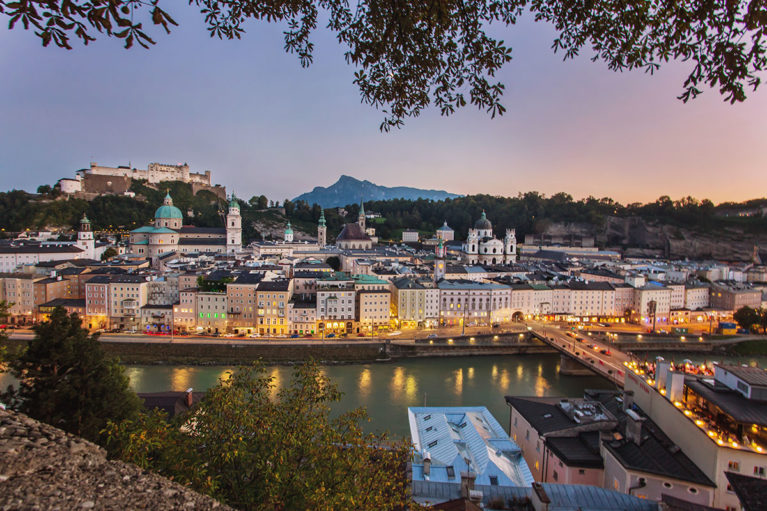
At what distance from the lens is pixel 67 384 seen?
495 cm

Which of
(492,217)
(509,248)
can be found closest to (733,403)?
(509,248)

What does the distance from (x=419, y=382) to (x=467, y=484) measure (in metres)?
8.38

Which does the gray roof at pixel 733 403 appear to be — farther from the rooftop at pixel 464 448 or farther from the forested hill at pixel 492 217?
the forested hill at pixel 492 217

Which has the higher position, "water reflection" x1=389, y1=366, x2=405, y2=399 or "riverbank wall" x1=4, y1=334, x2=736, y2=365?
"riverbank wall" x1=4, y1=334, x2=736, y2=365

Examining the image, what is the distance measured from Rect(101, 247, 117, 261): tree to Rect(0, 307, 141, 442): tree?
26.3m

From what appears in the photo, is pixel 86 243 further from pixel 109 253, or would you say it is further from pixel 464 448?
pixel 464 448

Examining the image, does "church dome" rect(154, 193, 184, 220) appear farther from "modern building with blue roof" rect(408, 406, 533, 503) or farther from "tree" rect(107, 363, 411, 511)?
"tree" rect(107, 363, 411, 511)

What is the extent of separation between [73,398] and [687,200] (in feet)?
192

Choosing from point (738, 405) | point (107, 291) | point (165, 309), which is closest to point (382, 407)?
point (738, 405)

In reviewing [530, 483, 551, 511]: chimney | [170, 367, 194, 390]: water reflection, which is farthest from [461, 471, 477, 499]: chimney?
[170, 367, 194, 390]: water reflection

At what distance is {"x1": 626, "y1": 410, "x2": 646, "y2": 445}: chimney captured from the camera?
21.1 ft

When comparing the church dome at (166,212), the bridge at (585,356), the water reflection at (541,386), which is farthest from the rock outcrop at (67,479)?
the church dome at (166,212)

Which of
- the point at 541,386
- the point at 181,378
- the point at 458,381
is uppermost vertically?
the point at 181,378

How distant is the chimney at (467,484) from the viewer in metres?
5.05
